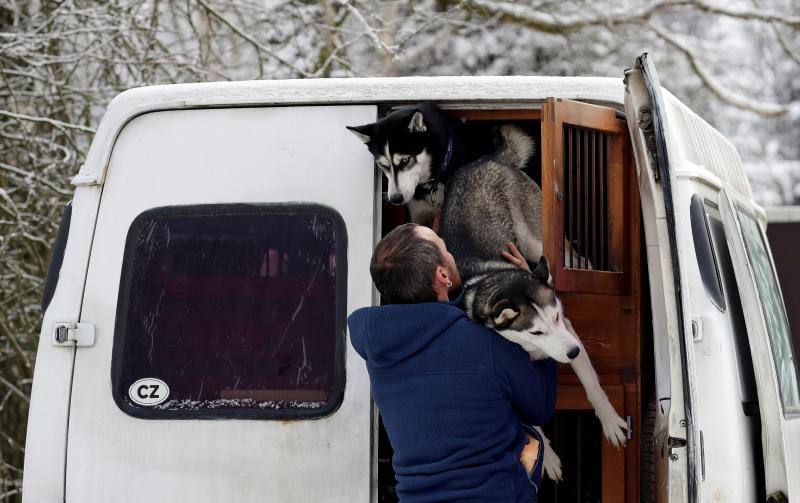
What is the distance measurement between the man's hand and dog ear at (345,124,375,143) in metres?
0.67

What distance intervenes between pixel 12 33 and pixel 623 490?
208 inches

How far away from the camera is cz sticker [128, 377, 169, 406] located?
349 cm

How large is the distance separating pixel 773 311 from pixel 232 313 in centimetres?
218

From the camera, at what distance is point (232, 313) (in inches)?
137

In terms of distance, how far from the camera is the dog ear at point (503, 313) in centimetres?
328

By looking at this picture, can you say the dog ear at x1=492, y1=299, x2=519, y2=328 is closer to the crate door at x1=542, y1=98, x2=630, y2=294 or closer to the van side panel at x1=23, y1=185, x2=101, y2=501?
the crate door at x1=542, y1=98, x2=630, y2=294

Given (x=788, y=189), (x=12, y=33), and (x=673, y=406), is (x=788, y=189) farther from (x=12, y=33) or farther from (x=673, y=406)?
(x=673, y=406)

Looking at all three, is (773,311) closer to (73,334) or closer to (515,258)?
(515,258)

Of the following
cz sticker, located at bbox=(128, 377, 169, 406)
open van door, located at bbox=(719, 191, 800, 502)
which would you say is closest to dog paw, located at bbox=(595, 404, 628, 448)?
open van door, located at bbox=(719, 191, 800, 502)

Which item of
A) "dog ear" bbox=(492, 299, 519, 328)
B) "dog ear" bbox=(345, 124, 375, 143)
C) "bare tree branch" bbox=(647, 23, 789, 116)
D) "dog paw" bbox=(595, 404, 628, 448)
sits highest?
"bare tree branch" bbox=(647, 23, 789, 116)

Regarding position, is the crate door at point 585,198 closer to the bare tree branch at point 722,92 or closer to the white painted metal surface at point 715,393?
the white painted metal surface at point 715,393

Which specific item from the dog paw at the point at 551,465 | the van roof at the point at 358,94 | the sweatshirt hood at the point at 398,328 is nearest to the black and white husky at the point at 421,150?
the van roof at the point at 358,94

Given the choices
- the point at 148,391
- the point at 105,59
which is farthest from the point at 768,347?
the point at 105,59

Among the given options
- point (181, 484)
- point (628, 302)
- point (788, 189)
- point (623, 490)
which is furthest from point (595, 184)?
point (788, 189)
